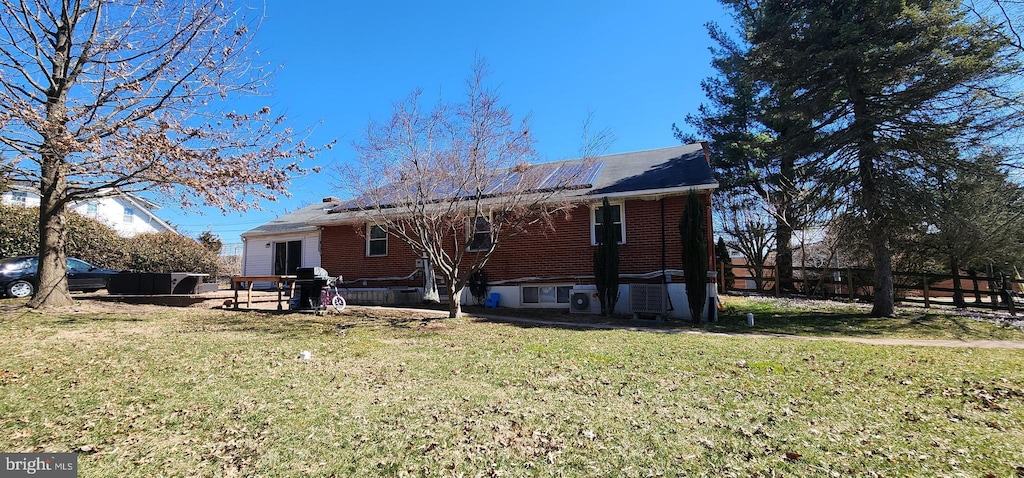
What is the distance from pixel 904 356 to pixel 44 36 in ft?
52.4

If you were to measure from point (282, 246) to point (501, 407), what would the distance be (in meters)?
17.2

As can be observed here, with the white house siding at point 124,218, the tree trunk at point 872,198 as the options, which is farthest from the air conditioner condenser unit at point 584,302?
the white house siding at point 124,218

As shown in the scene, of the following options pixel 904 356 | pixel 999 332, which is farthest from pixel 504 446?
pixel 999 332

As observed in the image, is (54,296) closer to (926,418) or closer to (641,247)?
(641,247)

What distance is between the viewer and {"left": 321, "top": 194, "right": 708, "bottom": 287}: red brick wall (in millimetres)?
11742

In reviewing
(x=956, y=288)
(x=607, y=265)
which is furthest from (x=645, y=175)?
(x=956, y=288)

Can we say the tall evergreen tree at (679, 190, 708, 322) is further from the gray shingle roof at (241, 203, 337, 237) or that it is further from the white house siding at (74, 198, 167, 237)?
Answer: the white house siding at (74, 198, 167, 237)

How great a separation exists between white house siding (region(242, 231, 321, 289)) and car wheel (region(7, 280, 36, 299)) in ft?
21.7

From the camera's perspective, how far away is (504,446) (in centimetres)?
333

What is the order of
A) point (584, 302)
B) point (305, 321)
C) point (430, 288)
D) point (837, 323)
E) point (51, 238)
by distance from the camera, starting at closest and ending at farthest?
point (51, 238) < point (305, 321) < point (837, 323) < point (584, 302) < point (430, 288)

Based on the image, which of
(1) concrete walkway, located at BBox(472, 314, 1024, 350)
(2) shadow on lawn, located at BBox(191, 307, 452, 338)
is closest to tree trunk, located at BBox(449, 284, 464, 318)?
(2) shadow on lawn, located at BBox(191, 307, 452, 338)

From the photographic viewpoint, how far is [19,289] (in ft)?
42.2

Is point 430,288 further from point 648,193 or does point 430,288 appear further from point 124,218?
point 124,218

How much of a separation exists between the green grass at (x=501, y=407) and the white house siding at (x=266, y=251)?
33.7 feet
